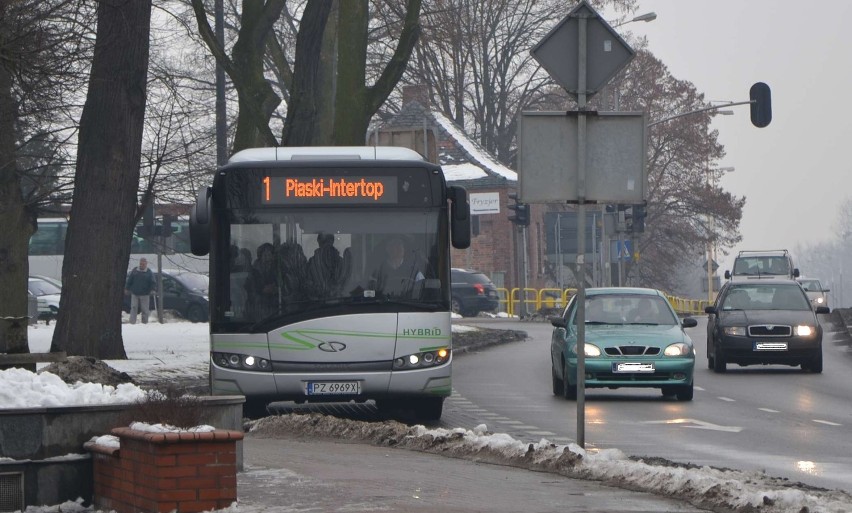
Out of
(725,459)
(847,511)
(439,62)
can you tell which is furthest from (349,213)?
(439,62)

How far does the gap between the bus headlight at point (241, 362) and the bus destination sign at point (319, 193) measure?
63.1 inches

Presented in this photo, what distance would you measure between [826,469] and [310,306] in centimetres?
617

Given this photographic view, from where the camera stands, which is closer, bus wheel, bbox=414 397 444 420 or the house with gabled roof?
bus wheel, bbox=414 397 444 420

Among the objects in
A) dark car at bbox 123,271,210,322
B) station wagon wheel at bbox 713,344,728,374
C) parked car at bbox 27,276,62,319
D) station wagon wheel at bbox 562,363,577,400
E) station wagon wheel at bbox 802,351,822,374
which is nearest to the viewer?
station wagon wheel at bbox 562,363,577,400

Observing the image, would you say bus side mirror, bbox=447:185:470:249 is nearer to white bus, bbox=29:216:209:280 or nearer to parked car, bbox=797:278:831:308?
parked car, bbox=797:278:831:308

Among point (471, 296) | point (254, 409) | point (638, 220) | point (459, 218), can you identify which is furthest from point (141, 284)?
point (459, 218)

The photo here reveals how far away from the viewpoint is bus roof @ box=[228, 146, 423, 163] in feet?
58.2

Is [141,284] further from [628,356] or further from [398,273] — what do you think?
[398,273]

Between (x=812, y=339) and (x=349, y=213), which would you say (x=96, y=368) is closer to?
(x=349, y=213)

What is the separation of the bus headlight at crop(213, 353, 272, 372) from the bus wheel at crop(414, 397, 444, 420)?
71.0 inches

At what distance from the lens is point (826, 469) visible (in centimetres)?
1275

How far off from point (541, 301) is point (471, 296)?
14.0 ft

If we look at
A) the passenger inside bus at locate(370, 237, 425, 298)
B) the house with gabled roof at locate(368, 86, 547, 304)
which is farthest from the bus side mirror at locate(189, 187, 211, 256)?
the house with gabled roof at locate(368, 86, 547, 304)

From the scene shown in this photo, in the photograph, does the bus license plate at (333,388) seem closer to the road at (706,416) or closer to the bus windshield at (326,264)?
the bus windshield at (326,264)
